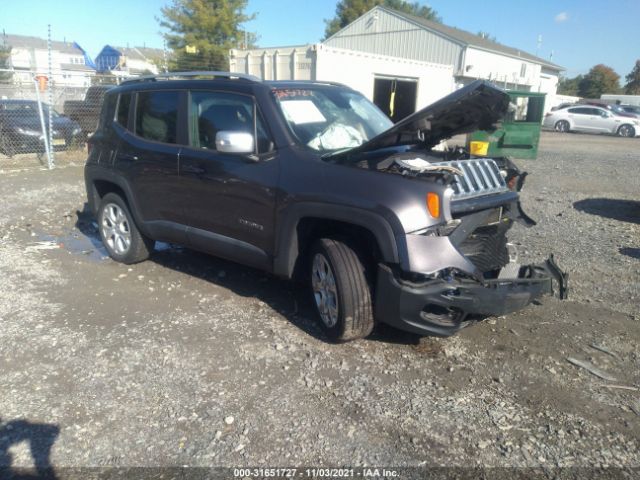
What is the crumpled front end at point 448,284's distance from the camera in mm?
3164

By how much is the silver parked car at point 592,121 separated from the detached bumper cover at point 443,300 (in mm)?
27112

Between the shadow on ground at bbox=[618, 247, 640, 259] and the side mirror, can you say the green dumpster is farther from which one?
the side mirror

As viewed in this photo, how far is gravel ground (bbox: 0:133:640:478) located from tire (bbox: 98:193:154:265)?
0.18 m

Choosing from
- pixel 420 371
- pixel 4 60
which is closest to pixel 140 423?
pixel 420 371

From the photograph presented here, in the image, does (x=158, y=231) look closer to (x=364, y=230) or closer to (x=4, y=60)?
(x=364, y=230)

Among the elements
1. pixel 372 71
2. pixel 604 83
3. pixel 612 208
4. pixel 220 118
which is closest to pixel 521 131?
pixel 372 71

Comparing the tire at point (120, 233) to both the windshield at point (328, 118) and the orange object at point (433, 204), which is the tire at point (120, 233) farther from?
the orange object at point (433, 204)

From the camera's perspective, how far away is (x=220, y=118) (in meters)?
4.38

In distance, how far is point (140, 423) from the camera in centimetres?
295

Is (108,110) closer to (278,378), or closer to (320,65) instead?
(278,378)

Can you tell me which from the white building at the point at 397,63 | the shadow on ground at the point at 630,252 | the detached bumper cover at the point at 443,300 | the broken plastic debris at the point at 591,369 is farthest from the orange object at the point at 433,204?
the white building at the point at 397,63

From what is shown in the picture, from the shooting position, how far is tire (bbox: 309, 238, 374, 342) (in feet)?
11.4

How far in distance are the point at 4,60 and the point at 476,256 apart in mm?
48285

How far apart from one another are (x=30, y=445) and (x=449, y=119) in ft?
10.7
